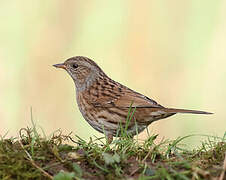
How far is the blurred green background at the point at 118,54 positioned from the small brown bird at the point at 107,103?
0.98 meters

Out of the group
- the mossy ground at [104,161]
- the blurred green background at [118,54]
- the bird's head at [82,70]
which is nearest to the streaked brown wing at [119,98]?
the bird's head at [82,70]

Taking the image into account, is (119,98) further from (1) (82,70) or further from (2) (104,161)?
(2) (104,161)

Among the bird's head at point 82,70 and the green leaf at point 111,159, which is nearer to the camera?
the green leaf at point 111,159

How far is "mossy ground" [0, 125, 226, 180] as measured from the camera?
3080mm

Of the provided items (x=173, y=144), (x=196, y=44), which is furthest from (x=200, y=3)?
(x=173, y=144)

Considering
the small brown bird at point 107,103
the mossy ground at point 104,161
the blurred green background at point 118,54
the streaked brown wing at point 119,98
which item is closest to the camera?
the mossy ground at point 104,161

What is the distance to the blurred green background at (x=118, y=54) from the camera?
7.32 meters

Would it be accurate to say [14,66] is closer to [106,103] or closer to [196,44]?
[106,103]

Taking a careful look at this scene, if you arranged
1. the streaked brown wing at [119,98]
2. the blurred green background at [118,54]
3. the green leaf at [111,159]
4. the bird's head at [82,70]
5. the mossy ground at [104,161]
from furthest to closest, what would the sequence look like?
the blurred green background at [118,54], the bird's head at [82,70], the streaked brown wing at [119,98], the green leaf at [111,159], the mossy ground at [104,161]

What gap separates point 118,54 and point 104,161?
4.92 meters

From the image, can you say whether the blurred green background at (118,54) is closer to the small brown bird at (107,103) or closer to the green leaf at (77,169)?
the small brown bird at (107,103)

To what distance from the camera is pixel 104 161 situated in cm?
337

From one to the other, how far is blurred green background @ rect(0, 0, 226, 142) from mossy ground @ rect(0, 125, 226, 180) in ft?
10.4

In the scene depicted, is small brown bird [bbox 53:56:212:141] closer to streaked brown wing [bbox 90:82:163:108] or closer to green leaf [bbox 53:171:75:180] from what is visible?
streaked brown wing [bbox 90:82:163:108]
